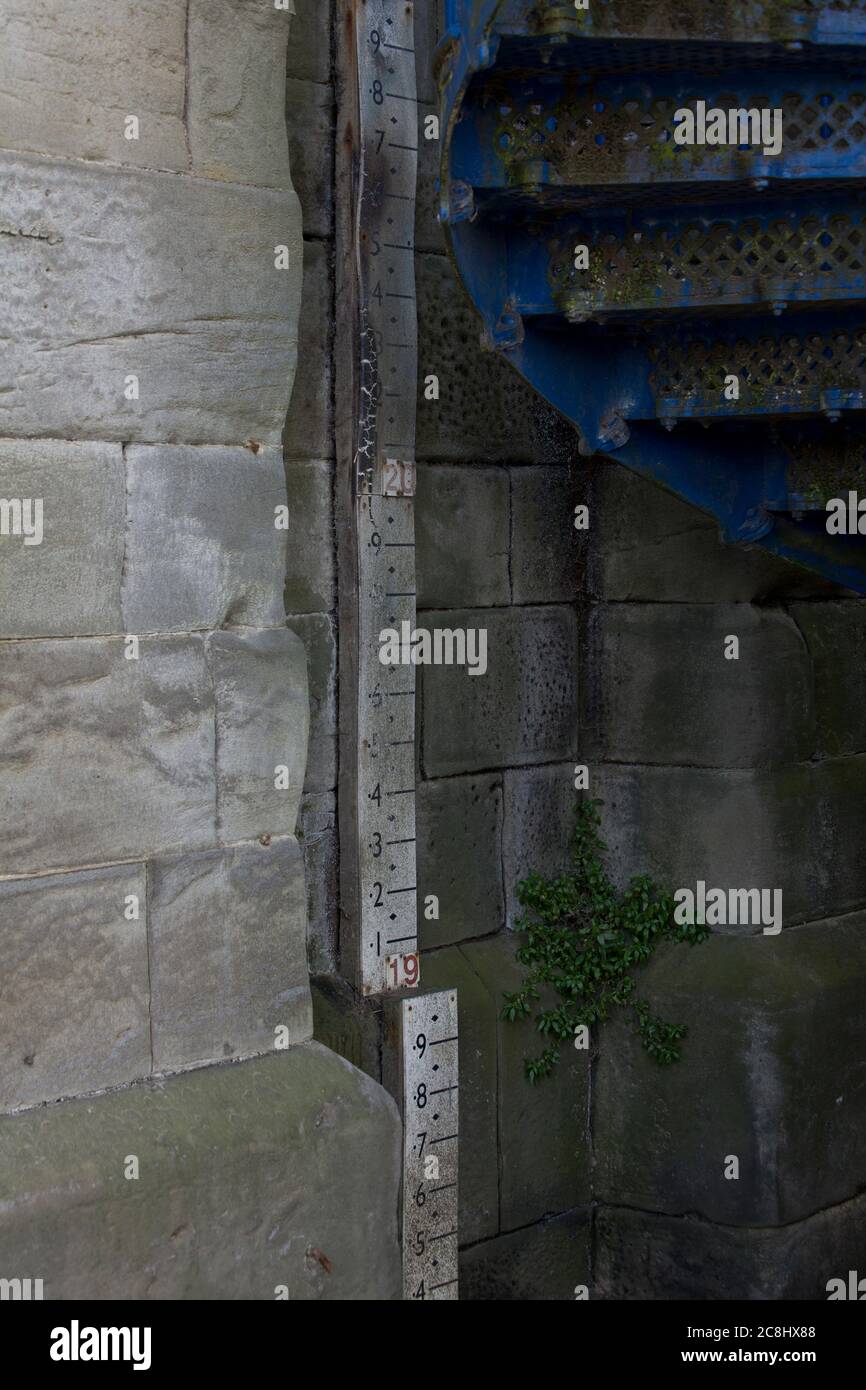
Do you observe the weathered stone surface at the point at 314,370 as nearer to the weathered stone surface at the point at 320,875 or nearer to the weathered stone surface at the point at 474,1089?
the weathered stone surface at the point at 320,875

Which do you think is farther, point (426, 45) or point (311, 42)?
point (426, 45)

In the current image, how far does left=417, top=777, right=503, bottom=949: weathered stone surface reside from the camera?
518cm

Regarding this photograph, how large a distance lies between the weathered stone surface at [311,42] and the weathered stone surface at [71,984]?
7.74ft

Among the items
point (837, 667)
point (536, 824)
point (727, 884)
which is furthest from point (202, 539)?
point (837, 667)

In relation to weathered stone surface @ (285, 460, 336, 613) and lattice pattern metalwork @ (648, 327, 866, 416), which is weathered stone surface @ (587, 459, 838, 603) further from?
weathered stone surface @ (285, 460, 336, 613)

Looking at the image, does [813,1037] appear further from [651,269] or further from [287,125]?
[287,125]

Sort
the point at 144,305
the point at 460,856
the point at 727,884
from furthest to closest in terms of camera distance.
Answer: the point at 727,884 → the point at 460,856 → the point at 144,305

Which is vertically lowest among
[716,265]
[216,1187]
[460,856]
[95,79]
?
[216,1187]

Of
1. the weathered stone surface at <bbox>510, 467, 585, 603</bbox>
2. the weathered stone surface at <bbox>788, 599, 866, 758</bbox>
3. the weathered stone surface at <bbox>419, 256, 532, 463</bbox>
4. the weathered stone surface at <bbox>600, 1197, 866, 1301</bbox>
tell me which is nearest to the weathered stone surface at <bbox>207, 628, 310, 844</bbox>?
the weathered stone surface at <bbox>419, 256, 532, 463</bbox>

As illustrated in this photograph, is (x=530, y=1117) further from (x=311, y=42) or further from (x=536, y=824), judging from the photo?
(x=311, y=42)

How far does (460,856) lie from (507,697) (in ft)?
1.85

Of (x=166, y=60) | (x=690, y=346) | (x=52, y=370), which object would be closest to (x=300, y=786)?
(x=52, y=370)

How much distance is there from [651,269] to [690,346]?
42cm

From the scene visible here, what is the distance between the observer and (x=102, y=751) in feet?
12.9
